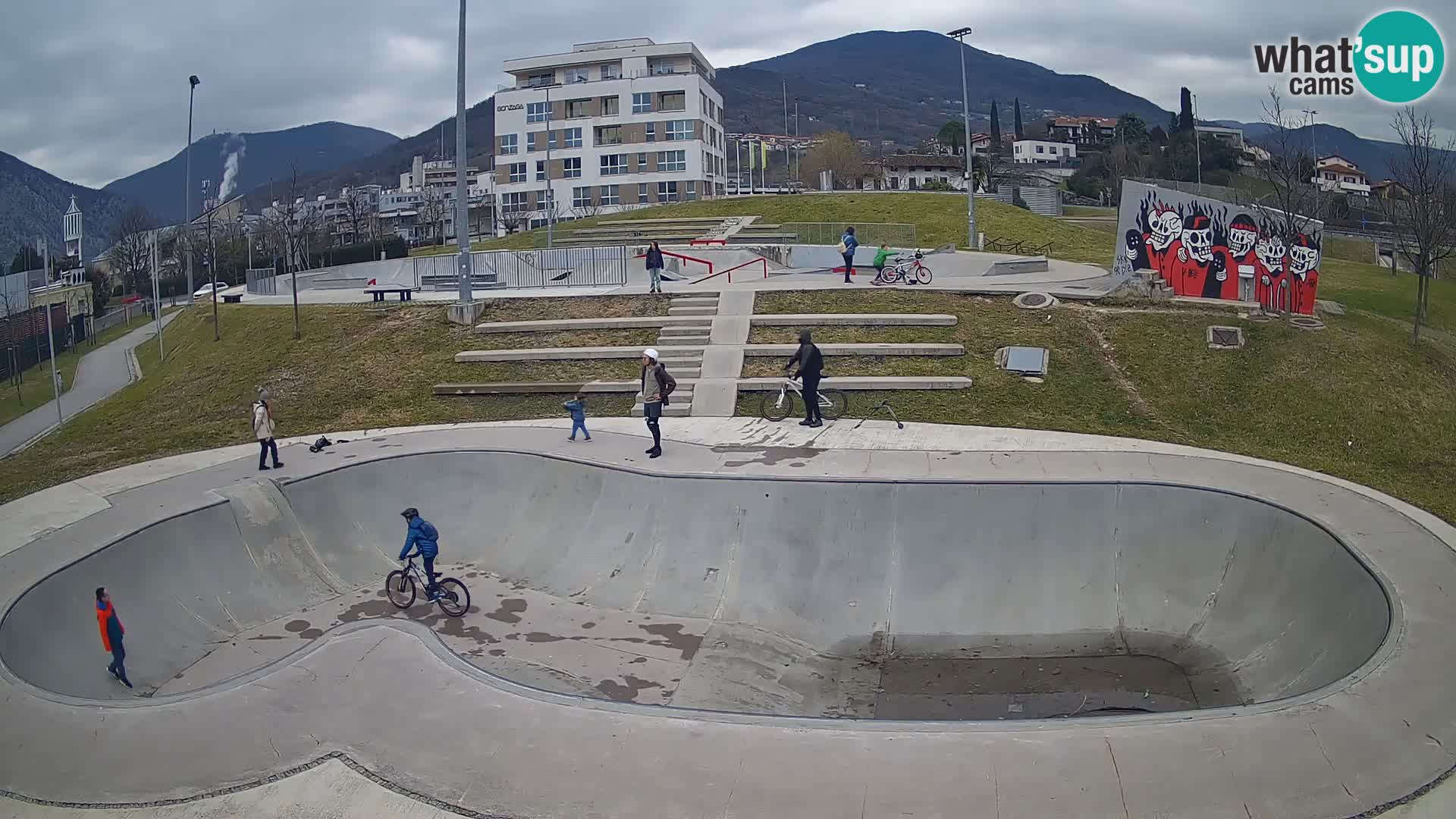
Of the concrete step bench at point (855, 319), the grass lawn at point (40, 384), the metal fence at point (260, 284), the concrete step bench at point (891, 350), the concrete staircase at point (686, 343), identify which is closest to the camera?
the concrete staircase at point (686, 343)

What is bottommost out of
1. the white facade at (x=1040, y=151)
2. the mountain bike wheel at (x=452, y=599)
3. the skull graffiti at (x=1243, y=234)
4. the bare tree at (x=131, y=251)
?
the mountain bike wheel at (x=452, y=599)

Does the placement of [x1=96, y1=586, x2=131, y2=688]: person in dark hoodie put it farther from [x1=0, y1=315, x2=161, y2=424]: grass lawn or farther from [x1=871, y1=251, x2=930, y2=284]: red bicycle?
[x1=871, y1=251, x2=930, y2=284]: red bicycle

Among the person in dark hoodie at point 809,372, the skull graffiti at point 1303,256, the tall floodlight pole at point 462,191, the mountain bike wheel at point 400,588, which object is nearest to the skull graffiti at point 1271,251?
the skull graffiti at point 1303,256

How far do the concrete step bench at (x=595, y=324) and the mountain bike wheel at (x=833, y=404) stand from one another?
5865mm

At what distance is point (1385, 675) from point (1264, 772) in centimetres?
271

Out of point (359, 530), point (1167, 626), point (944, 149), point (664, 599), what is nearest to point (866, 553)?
point (664, 599)

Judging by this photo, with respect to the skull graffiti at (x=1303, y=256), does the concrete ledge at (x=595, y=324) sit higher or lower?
lower

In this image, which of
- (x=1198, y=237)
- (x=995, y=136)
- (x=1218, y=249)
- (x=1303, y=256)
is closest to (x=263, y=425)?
(x=1198, y=237)

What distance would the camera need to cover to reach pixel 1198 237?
26.8 metres

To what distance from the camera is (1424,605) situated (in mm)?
11086

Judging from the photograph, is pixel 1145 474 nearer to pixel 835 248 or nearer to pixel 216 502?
pixel 216 502

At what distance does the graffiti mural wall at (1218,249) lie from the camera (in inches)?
990

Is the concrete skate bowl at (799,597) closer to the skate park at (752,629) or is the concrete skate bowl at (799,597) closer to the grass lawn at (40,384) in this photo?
the skate park at (752,629)

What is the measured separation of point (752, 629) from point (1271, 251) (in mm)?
19960
